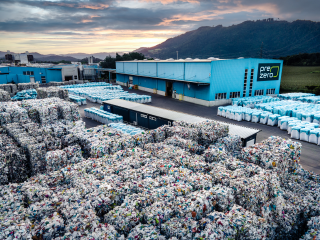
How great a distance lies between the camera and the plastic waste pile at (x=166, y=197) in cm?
582

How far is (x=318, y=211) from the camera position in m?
7.63

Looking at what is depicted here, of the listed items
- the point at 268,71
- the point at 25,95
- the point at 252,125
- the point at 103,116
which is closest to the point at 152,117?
the point at 103,116

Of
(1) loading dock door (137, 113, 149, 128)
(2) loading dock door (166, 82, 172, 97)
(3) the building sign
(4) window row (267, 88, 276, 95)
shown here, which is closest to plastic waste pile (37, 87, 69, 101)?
(1) loading dock door (137, 113, 149, 128)

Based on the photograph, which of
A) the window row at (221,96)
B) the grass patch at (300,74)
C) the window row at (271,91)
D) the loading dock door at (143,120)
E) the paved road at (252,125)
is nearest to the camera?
the paved road at (252,125)

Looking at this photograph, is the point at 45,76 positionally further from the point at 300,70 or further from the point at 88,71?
the point at 300,70

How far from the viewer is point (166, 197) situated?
6.91 m

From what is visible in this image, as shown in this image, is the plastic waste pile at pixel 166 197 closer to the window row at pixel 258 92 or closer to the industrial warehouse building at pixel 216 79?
the industrial warehouse building at pixel 216 79

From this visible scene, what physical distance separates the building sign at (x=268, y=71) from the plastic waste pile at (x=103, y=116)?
26308 mm

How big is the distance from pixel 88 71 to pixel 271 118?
54.4 m

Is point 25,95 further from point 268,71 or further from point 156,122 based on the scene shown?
point 268,71

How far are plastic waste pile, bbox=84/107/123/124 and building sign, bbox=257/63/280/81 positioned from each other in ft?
86.3

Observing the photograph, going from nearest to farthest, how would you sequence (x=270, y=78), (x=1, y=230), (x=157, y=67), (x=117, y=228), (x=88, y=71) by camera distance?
(x=1, y=230) < (x=117, y=228) < (x=270, y=78) < (x=157, y=67) < (x=88, y=71)

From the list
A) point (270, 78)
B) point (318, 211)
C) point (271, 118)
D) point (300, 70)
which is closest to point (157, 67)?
point (270, 78)

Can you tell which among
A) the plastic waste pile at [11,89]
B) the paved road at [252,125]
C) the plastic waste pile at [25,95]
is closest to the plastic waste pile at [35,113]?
the paved road at [252,125]
